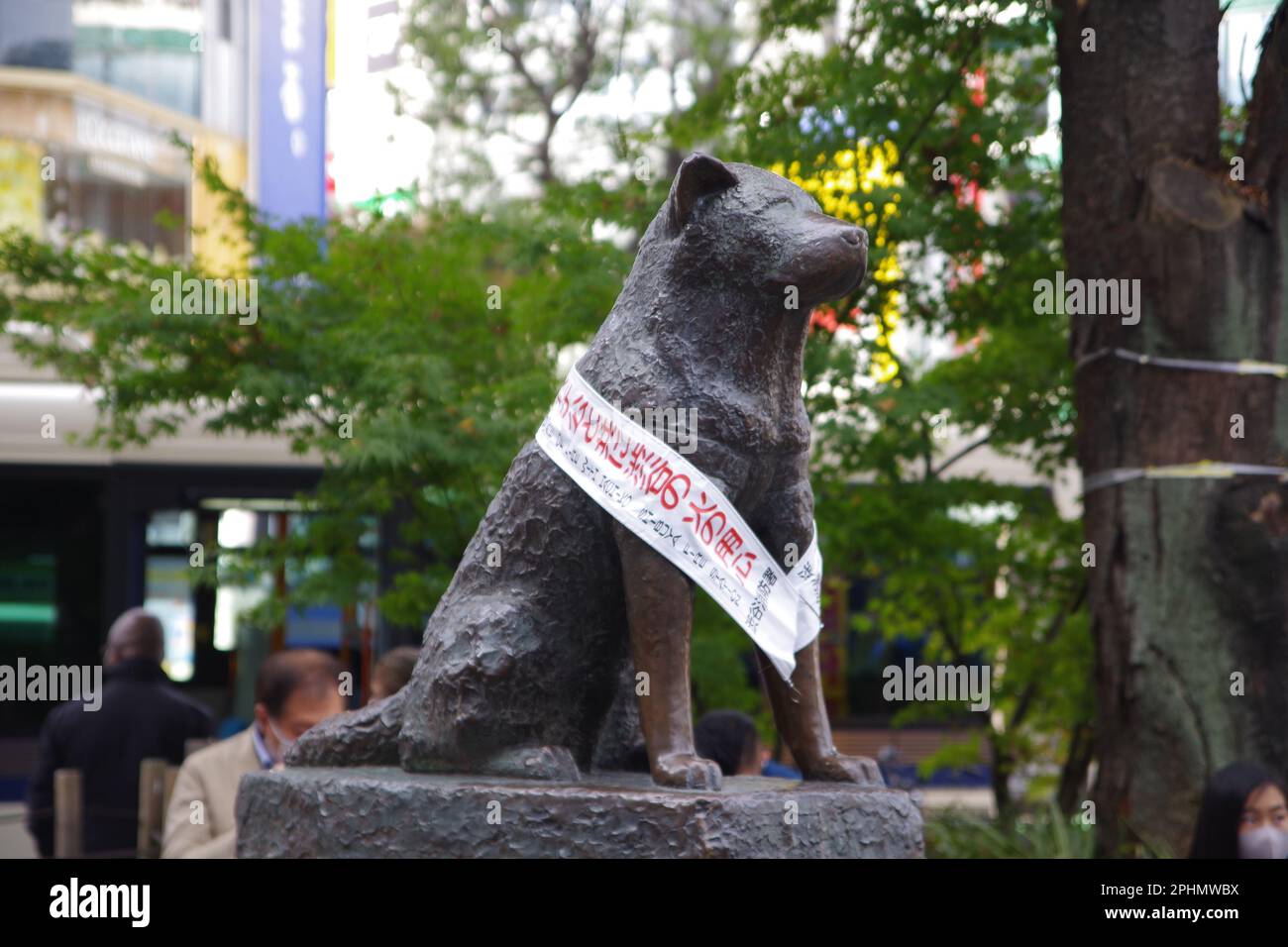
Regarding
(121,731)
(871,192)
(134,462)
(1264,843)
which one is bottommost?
(1264,843)

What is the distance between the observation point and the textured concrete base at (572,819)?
310 centimetres

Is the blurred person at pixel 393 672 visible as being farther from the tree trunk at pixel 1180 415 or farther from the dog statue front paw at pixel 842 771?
the tree trunk at pixel 1180 415

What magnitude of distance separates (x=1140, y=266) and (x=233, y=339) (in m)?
4.53

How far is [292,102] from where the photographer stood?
13.8 m

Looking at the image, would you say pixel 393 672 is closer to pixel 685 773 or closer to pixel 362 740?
pixel 362 740

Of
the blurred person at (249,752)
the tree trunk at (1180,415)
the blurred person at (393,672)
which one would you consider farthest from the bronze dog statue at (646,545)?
the tree trunk at (1180,415)

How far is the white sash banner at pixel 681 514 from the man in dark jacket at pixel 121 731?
14.2ft

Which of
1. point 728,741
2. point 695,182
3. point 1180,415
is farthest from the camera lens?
point 1180,415

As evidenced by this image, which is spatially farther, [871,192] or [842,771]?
[871,192]

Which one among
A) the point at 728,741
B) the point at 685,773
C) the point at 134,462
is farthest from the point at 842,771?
the point at 134,462

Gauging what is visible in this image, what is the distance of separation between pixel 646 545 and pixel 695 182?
0.83 meters

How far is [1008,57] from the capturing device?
8.66 metres

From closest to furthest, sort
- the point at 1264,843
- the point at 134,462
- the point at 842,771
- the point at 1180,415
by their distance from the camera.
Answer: the point at 842,771, the point at 1264,843, the point at 1180,415, the point at 134,462
